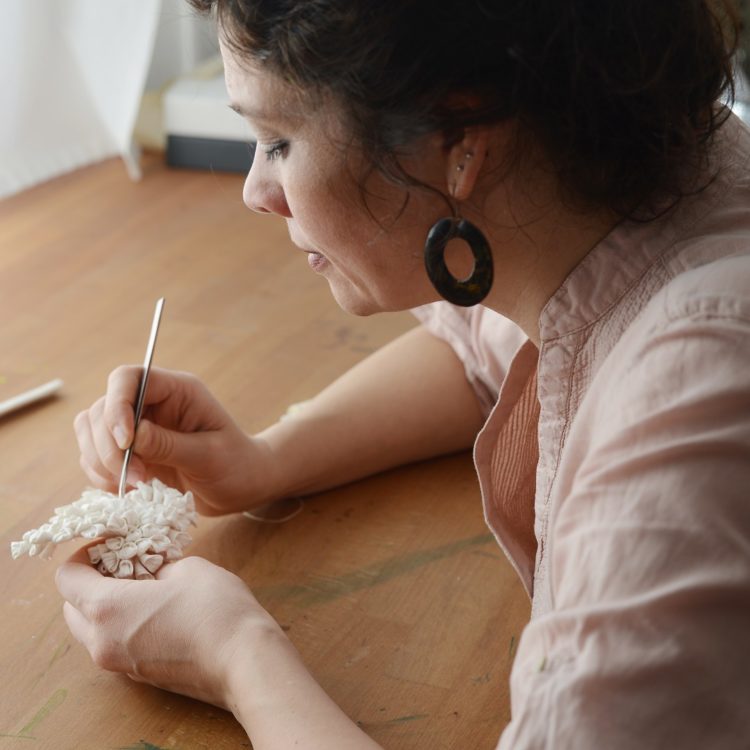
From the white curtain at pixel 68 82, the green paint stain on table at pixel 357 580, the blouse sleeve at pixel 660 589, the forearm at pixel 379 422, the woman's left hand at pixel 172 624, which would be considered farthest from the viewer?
the white curtain at pixel 68 82

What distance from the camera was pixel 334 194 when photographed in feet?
2.29

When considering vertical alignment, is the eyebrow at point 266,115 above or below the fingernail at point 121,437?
above

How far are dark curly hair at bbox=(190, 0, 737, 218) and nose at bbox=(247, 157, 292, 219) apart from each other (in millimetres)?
95

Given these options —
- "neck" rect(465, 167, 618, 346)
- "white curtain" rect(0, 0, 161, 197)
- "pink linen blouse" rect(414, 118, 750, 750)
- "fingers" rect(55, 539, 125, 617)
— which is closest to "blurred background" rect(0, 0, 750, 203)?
"white curtain" rect(0, 0, 161, 197)

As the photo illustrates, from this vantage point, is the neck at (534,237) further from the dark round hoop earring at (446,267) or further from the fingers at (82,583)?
the fingers at (82,583)

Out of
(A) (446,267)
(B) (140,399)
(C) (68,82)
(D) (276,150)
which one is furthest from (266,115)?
(C) (68,82)

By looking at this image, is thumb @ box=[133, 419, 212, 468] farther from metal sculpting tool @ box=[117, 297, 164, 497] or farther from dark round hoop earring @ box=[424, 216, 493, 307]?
dark round hoop earring @ box=[424, 216, 493, 307]

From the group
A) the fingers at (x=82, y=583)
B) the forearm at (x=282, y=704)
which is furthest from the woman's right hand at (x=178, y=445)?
the forearm at (x=282, y=704)

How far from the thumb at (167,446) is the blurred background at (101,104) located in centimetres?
99

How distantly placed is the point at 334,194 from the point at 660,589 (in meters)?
0.32

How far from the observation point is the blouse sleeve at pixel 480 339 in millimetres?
1041

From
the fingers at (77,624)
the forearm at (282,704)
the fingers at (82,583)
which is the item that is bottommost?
the fingers at (77,624)

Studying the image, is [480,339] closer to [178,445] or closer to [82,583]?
[178,445]

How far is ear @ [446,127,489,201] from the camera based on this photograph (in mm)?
648
